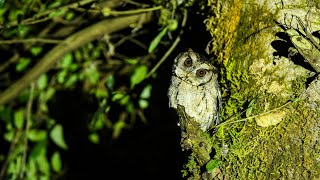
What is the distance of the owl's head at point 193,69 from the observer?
72.7 inches

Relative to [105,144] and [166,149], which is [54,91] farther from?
[166,149]

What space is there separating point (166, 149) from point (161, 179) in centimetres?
18

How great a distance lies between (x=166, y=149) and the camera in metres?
2.75

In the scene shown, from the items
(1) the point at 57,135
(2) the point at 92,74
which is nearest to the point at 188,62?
(2) the point at 92,74

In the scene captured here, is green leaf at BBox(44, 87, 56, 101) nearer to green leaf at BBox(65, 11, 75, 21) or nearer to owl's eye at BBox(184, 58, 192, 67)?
green leaf at BBox(65, 11, 75, 21)

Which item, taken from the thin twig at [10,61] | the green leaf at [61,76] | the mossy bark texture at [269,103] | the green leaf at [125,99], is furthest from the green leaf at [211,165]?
the thin twig at [10,61]

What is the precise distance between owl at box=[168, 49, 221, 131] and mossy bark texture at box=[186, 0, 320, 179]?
1.52ft

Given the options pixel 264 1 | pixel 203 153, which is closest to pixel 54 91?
pixel 203 153

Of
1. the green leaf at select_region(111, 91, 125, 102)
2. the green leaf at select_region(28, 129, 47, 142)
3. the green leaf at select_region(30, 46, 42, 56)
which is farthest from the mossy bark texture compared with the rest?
the green leaf at select_region(30, 46, 42, 56)

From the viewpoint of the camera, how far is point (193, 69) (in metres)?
1.93

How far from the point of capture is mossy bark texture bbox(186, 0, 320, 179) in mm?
1229

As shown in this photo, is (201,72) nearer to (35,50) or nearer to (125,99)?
(125,99)

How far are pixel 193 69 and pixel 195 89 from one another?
0.43 ft

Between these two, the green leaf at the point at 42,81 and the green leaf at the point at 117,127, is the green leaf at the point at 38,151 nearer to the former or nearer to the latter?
the green leaf at the point at 42,81
